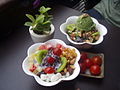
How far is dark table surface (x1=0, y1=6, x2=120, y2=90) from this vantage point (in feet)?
3.17

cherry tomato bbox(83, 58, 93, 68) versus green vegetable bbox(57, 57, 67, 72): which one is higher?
green vegetable bbox(57, 57, 67, 72)

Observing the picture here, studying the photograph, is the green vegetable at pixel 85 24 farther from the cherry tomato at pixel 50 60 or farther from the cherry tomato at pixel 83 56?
the cherry tomato at pixel 50 60

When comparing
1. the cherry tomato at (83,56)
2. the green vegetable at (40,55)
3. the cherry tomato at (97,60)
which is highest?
the green vegetable at (40,55)

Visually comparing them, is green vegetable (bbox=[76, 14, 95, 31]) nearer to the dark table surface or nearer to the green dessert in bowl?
the green dessert in bowl

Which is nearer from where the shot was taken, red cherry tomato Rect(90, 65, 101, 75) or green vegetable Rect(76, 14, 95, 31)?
red cherry tomato Rect(90, 65, 101, 75)

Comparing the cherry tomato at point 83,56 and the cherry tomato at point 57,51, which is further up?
the cherry tomato at point 57,51

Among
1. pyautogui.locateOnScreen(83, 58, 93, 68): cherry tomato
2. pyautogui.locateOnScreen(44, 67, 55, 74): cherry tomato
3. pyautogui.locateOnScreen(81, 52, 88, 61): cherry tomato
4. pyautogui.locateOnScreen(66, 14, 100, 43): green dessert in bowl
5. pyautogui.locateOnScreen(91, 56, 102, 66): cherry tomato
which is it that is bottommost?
pyautogui.locateOnScreen(91, 56, 102, 66): cherry tomato

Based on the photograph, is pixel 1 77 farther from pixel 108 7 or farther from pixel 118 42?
pixel 108 7

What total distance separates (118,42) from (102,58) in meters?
0.19

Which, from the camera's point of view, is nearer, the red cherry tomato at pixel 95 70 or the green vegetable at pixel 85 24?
the red cherry tomato at pixel 95 70

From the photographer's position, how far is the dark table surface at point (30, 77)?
0.97m

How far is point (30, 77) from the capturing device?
100 cm

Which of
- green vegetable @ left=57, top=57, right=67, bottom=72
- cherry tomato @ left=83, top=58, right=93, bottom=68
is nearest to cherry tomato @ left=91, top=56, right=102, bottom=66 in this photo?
cherry tomato @ left=83, top=58, right=93, bottom=68

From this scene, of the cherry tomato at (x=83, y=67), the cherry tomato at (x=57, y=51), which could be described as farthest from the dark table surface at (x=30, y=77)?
the cherry tomato at (x=57, y=51)
